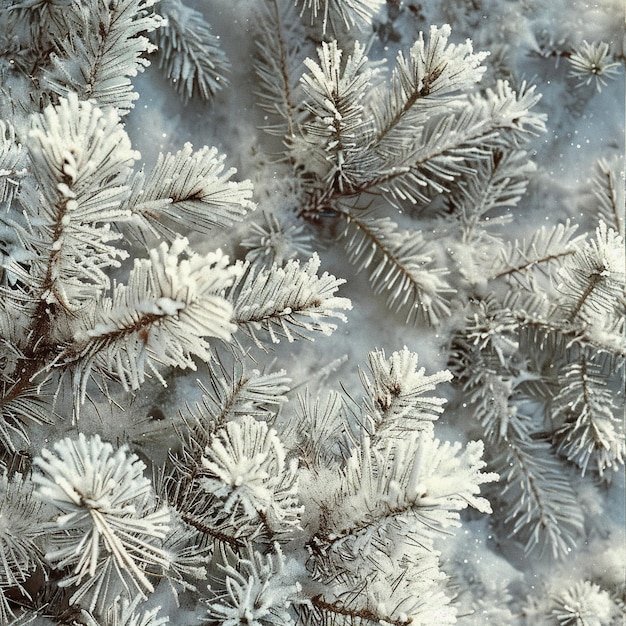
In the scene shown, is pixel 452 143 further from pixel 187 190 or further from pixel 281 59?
pixel 187 190

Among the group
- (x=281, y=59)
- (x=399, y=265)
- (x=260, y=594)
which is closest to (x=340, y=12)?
(x=281, y=59)

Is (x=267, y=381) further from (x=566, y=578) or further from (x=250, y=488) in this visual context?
(x=566, y=578)

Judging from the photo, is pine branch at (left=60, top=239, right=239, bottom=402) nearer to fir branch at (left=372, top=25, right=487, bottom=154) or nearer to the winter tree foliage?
the winter tree foliage

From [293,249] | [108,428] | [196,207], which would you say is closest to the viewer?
[196,207]

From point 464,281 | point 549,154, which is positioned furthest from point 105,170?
point 549,154

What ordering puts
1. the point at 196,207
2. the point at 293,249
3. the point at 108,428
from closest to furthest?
the point at 196,207
the point at 108,428
the point at 293,249

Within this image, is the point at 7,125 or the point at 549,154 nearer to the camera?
the point at 7,125

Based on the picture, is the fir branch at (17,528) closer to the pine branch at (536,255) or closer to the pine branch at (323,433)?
the pine branch at (323,433)
